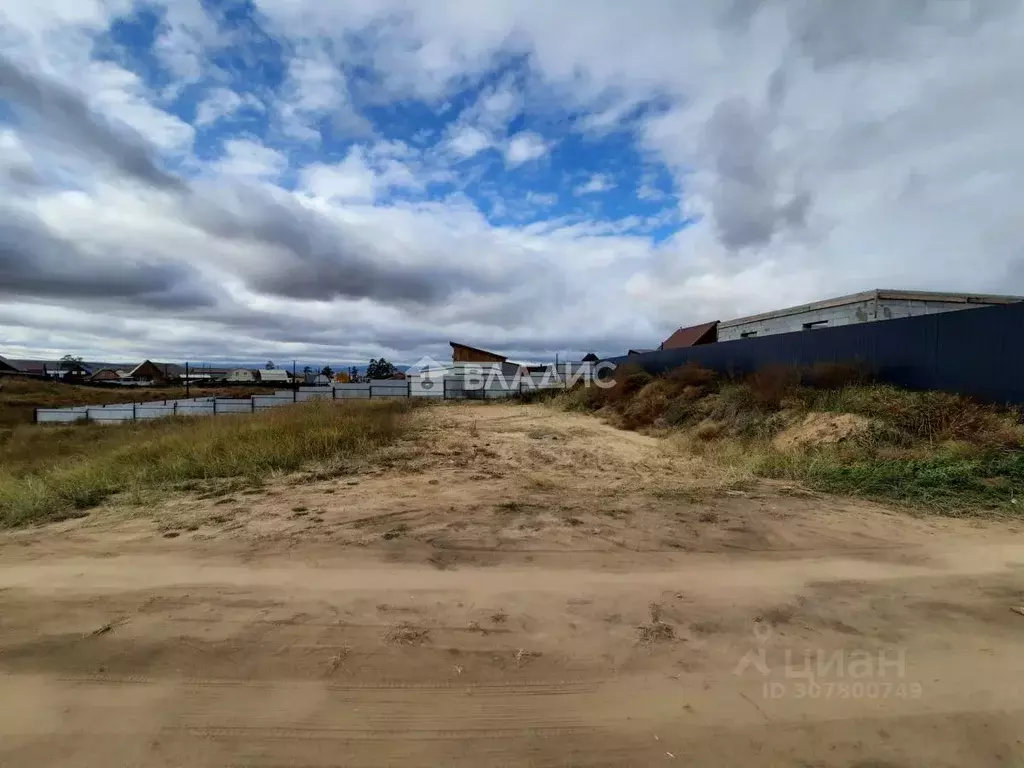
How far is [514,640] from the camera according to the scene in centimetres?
296

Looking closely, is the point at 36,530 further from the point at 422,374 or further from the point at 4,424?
the point at 422,374

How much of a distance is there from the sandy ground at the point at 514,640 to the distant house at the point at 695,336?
24.2 meters

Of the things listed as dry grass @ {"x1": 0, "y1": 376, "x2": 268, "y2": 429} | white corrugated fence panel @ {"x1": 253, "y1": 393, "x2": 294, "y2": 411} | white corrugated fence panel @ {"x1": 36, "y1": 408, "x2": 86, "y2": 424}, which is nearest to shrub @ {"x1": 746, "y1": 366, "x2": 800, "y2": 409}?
white corrugated fence panel @ {"x1": 253, "y1": 393, "x2": 294, "y2": 411}

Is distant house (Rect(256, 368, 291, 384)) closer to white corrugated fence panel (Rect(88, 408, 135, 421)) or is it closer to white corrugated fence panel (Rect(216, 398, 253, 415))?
white corrugated fence panel (Rect(88, 408, 135, 421))

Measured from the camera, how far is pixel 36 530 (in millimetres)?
5289

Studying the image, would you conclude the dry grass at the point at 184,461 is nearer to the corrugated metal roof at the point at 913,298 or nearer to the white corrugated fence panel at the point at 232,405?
the white corrugated fence panel at the point at 232,405

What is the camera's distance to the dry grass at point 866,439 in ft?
20.8

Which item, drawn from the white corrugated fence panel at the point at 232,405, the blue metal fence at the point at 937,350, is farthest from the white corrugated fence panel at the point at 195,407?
the blue metal fence at the point at 937,350

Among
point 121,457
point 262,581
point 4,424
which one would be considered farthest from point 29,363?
point 262,581

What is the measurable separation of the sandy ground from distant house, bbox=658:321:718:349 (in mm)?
24222

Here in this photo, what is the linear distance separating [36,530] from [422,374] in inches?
1101

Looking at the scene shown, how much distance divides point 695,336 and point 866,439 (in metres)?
22.9

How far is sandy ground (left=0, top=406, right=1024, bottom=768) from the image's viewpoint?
7.20ft

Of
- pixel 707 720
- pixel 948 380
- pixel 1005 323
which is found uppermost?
pixel 1005 323
